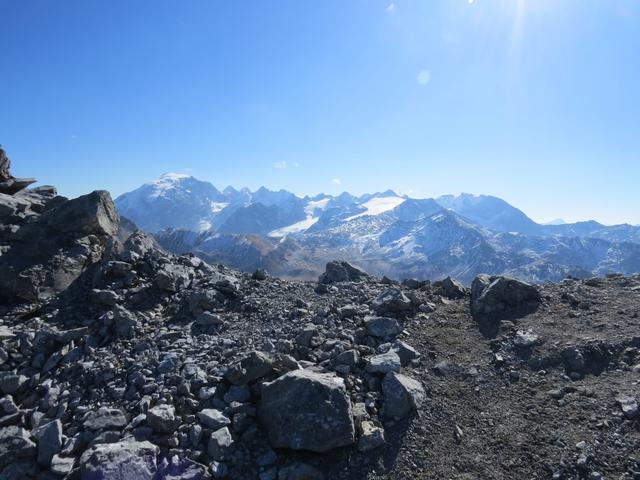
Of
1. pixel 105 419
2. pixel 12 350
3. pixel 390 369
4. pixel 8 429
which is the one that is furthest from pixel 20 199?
pixel 390 369

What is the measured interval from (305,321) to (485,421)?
6.67m

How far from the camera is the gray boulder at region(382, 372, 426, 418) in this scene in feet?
32.3

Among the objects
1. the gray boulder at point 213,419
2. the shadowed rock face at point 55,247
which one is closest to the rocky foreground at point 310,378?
the gray boulder at point 213,419

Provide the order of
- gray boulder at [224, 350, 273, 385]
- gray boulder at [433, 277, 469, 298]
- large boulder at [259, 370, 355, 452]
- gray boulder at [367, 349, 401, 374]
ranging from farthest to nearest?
gray boulder at [433, 277, 469, 298] → gray boulder at [367, 349, 401, 374] → gray boulder at [224, 350, 273, 385] → large boulder at [259, 370, 355, 452]

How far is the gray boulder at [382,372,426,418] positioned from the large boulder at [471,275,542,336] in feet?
17.5

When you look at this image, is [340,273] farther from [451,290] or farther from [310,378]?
[310,378]

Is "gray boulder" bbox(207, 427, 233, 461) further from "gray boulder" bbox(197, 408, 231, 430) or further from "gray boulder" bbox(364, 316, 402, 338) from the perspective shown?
"gray boulder" bbox(364, 316, 402, 338)

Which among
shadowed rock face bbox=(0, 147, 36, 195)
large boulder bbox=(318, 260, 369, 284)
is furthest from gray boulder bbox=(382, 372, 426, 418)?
shadowed rock face bbox=(0, 147, 36, 195)

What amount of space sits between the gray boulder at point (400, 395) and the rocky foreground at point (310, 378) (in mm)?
38

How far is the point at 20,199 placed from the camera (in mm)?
23875

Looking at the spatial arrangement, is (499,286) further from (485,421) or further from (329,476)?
(329,476)

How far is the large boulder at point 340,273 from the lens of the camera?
67.8ft

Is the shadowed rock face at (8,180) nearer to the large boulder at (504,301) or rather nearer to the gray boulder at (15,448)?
the gray boulder at (15,448)

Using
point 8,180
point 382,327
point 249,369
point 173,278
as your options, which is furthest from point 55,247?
point 382,327
